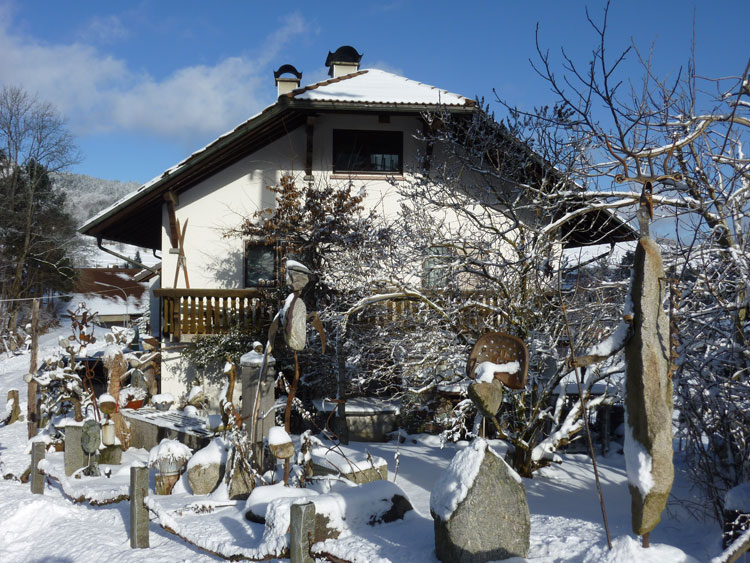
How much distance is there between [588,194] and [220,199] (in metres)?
9.72

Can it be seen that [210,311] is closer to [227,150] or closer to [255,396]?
[227,150]

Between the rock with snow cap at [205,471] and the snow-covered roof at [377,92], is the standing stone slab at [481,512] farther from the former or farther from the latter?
the snow-covered roof at [377,92]

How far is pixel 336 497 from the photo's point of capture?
215 inches

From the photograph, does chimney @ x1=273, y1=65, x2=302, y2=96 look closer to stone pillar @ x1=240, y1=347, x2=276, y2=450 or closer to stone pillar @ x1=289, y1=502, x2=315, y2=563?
stone pillar @ x1=240, y1=347, x2=276, y2=450

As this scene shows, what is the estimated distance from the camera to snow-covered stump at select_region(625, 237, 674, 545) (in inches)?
132

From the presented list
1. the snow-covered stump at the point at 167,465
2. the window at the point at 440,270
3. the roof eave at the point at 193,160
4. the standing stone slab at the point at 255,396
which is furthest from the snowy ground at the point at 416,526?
the roof eave at the point at 193,160

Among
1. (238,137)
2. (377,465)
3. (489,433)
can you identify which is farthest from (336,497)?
(238,137)

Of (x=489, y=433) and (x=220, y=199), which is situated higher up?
(x=220, y=199)

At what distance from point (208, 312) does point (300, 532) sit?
9156 millimetres

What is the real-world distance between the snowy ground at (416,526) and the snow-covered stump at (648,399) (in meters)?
0.51

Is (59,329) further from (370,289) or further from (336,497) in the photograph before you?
(336,497)

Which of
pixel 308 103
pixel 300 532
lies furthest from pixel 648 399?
pixel 308 103

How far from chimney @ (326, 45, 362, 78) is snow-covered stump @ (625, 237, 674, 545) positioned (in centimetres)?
1500

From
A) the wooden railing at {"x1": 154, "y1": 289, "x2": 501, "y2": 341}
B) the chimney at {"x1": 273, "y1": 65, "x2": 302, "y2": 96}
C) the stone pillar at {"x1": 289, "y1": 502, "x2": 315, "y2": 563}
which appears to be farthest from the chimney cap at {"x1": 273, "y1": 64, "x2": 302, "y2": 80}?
the stone pillar at {"x1": 289, "y1": 502, "x2": 315, "y2": 563}
